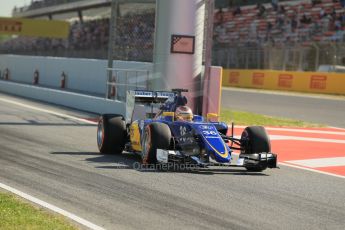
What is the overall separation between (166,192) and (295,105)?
16.8m

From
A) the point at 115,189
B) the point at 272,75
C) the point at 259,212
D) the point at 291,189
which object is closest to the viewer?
the point at 259,212

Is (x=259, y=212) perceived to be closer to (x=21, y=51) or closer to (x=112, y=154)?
(x=112, y=154)

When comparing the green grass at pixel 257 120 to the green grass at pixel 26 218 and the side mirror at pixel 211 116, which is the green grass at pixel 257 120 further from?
the green grass at pixel 26 218

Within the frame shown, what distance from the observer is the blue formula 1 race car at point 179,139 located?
918 cm

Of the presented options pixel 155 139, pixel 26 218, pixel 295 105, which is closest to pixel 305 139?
pixel 155 139

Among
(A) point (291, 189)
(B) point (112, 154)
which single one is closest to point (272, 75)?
(B) point (112, 154)

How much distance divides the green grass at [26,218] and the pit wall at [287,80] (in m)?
23.4

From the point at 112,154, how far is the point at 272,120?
8563 millimetres

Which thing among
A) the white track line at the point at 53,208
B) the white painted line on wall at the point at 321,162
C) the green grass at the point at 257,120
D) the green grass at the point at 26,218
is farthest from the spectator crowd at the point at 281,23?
the green grass at the point at 26,218

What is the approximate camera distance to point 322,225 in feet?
20.7

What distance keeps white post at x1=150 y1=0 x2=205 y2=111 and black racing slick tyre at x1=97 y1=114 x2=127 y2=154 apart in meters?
5.58

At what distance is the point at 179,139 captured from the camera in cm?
947

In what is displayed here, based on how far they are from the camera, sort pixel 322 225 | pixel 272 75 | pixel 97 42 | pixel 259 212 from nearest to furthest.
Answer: pixel 322 225 → pixel 259 212 → pixel 272 75 → pixel 97 42

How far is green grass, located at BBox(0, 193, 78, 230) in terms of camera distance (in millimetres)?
5668
